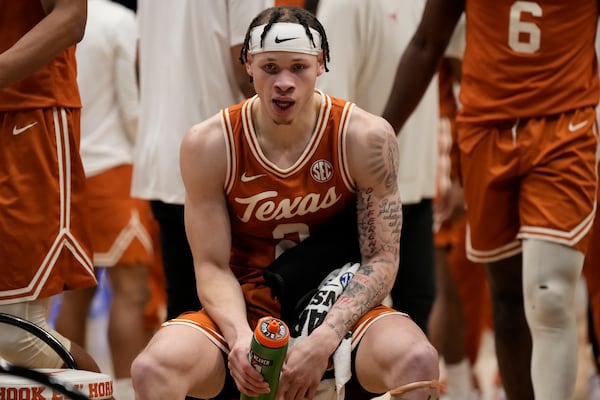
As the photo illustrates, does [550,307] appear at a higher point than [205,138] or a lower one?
lower

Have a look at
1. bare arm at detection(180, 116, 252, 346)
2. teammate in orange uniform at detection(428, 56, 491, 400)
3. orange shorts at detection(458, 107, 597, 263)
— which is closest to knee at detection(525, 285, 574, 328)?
orange shorts at detection(458, 107, 597, 263)

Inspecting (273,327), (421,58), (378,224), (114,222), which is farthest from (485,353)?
(273,327)

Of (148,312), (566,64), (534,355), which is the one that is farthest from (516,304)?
(148,312)

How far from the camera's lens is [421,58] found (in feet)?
14.9

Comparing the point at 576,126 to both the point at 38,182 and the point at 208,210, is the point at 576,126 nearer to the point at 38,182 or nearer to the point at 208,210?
the point at 208,210

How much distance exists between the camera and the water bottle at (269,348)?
3289 millimetres

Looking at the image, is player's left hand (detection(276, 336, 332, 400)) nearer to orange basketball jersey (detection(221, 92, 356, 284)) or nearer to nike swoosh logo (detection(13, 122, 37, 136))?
orange basketball jersey (detection(221, 92, 356, 284))

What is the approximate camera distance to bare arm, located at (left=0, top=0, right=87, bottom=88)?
3.53 m

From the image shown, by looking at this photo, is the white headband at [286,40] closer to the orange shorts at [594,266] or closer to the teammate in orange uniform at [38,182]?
the teammate in orange uniform at [38,182]

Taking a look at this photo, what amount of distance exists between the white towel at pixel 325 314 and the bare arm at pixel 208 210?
0.67ft

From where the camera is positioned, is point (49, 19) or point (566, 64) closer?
point (49, 19)

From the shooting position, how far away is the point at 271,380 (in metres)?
3.35

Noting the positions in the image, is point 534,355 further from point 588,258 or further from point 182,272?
point 182,272

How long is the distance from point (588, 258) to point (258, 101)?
167 centimetres
